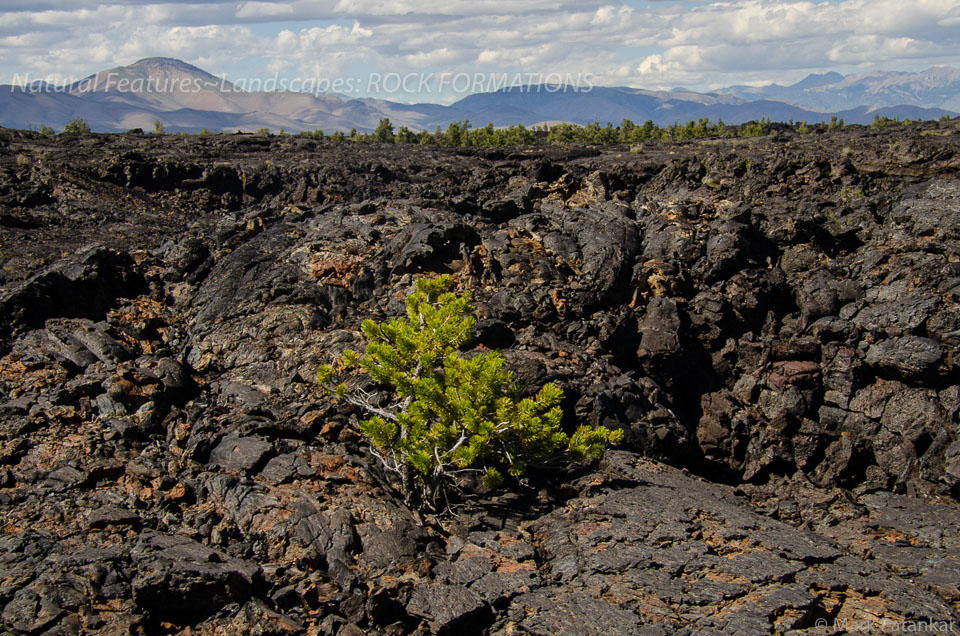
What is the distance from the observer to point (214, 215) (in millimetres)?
37688

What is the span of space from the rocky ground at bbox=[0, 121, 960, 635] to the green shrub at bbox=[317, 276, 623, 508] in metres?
1.19

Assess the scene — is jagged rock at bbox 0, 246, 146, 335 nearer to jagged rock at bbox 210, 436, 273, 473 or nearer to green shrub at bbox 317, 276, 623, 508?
jagged rock at bbox 210, 436, 273, 473

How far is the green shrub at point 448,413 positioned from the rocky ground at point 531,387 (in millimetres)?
1192

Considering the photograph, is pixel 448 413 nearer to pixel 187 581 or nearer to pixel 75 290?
pixel 187 581

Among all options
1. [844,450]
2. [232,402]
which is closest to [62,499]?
[232,402]

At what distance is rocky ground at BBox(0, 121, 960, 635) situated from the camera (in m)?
10.8

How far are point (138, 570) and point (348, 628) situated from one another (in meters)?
3.65

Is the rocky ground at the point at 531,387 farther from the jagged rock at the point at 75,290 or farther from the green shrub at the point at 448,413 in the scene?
the green shrub at the point at 448,413

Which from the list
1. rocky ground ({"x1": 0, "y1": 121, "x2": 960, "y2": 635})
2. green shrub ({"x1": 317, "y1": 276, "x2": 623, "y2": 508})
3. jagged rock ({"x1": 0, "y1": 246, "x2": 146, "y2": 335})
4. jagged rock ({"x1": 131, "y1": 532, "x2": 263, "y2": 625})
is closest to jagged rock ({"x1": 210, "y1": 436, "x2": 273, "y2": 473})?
rocky ground ({"x1": 0, "y1": 121, "x2": 960, "y2": 635})

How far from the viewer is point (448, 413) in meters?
13.2

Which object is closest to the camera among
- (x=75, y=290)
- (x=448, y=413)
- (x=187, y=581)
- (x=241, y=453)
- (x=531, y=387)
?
(x=187, y=581)

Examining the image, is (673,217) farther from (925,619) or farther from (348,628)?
(348,628)

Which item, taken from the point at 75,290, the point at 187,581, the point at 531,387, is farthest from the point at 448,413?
the point at 75,290

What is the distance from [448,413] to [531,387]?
16.5 feet
